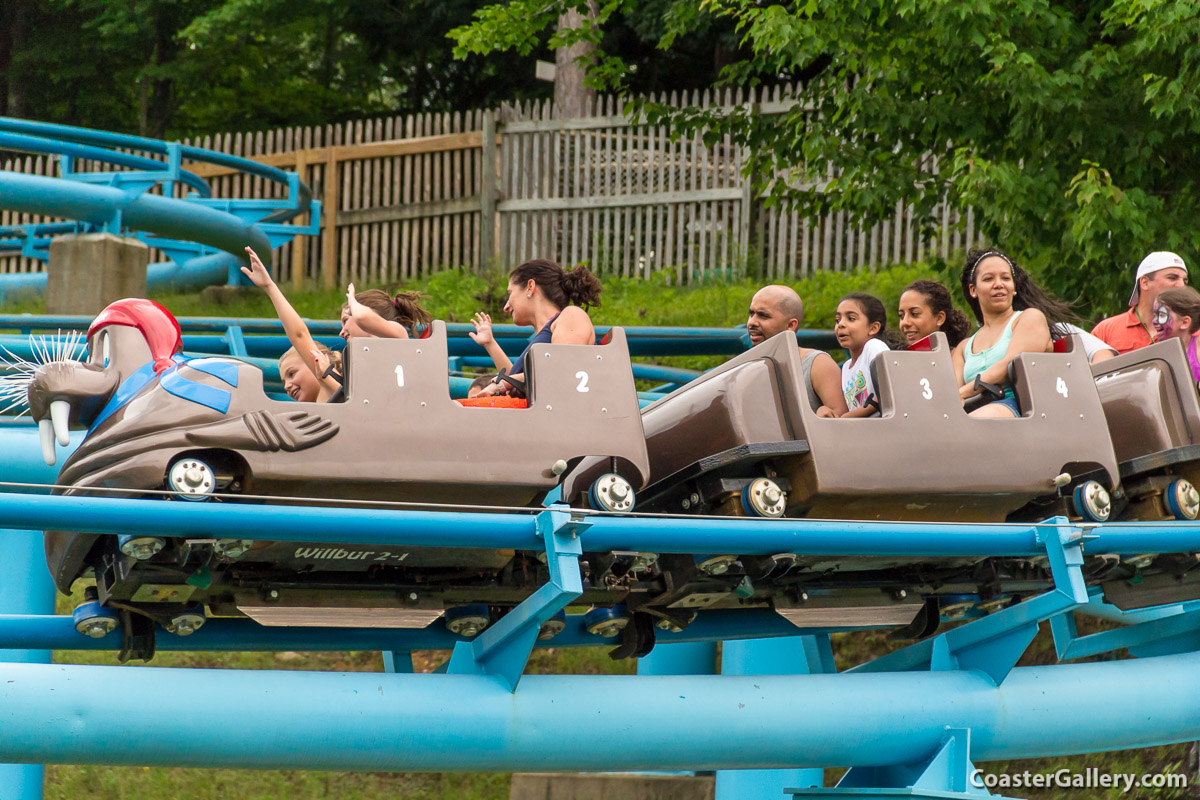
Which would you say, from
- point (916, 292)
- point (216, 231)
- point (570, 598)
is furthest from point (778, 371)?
point (216, 231)

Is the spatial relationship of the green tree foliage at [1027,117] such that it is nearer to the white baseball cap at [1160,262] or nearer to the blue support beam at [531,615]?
the white baseball cap at [1160,262]

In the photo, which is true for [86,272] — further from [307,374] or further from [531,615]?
[531,615]

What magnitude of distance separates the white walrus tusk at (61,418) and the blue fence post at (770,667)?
2.74m

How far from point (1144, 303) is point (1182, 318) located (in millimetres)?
395

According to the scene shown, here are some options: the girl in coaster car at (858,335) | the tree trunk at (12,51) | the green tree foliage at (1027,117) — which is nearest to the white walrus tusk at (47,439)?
the girl in coaster car at (858,335)

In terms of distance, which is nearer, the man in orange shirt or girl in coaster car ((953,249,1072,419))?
girl in coaster car ((953,249,1072,419))

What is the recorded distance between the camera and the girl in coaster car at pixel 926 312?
5055 millimetres

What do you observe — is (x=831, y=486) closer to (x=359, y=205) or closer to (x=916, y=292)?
(x=916, y=292)

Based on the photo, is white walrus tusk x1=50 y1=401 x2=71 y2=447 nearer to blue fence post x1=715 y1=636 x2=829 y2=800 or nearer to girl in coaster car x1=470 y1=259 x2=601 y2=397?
girl in coaster car x1=470 y1=259 x2=601 y2=397

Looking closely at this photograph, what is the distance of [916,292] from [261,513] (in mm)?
2668

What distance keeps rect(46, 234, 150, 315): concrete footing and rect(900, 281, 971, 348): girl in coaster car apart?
572 cm

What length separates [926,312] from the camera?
5047 mm

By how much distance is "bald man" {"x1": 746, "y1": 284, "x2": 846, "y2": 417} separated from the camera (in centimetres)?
426

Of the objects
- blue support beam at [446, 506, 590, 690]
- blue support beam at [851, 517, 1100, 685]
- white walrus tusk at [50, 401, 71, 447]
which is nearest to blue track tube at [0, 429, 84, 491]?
white walrus tusk at [50, 401, 71, 447]
